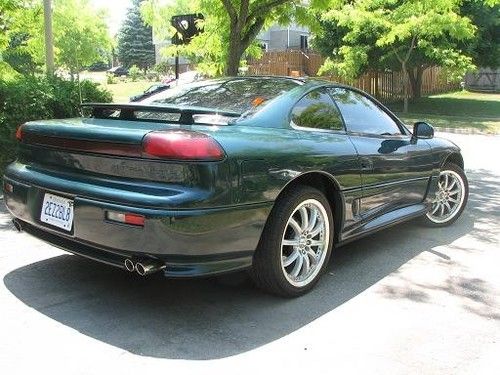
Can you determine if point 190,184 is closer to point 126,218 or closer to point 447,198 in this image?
point 126,218

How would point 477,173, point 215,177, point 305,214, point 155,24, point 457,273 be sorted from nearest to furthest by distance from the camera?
point 215,177
point 305,214
point 457,273
point 477,173
point 155,24

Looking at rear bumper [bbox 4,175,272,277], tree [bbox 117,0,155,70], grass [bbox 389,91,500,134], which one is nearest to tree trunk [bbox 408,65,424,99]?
grass [bbox 389,91,500,134]

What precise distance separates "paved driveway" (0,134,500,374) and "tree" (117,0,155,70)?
64646mm

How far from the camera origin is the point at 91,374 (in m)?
2.81

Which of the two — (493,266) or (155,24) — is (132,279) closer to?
(493,266)

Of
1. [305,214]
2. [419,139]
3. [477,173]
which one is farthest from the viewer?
[477,173]

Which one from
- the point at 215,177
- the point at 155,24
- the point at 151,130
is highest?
the point at 155,24

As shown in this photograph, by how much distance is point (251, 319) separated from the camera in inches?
138

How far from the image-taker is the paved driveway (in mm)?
2990

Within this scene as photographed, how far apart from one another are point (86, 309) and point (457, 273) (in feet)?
9.05

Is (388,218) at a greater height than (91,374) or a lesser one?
greater

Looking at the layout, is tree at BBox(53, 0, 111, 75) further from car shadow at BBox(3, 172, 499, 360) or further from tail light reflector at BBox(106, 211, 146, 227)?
tail light reflector at BBox(106, 211, 146, 227)

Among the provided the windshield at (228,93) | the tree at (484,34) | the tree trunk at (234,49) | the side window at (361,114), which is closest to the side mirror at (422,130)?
the side window at (361,114)

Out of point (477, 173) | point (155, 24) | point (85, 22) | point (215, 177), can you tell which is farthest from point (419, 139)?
point (85, 22)
